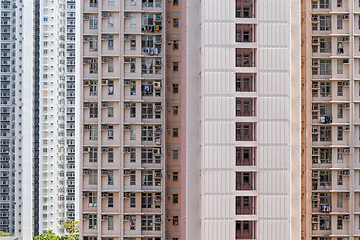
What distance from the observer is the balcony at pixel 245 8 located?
14.4 metres

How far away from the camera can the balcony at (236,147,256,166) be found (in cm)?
1411

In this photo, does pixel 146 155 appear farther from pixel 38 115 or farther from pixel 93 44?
pixel 38 115

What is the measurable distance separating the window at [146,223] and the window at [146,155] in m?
2.82

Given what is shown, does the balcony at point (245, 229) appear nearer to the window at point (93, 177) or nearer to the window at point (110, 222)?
the window at point (110, 222)

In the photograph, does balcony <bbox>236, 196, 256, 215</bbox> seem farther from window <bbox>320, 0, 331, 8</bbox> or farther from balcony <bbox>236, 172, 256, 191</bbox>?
window <bbox>320, 0, 331, 8</bbox>

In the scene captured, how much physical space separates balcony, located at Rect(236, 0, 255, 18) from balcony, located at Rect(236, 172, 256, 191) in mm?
6695

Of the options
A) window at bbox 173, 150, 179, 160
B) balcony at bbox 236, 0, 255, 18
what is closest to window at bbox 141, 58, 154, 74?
window at bbox 173, 150, 179, 160

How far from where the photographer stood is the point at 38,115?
1289 inches

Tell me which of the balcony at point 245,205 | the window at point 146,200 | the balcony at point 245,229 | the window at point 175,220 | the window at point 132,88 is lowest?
the window at point 175,220

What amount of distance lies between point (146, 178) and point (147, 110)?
342cm

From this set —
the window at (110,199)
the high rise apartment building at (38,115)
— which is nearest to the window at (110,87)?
the window at (110,199)

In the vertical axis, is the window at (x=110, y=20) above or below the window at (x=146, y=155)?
above

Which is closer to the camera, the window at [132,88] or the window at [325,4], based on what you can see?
the window at [132,88]

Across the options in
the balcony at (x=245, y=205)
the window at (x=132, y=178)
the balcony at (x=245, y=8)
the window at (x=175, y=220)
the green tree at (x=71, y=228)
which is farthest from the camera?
the green tree at (x=71, y=228)
